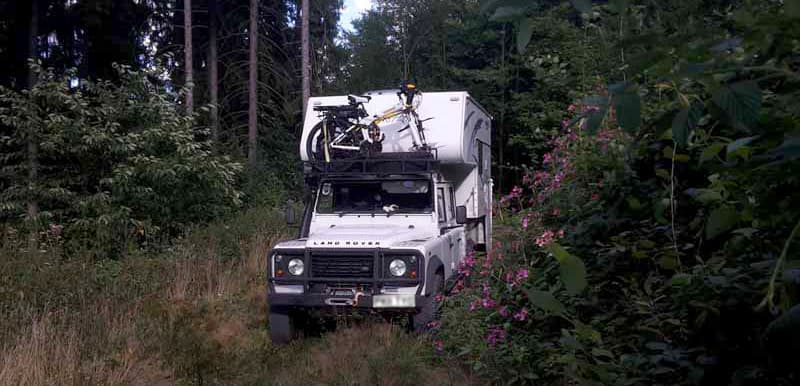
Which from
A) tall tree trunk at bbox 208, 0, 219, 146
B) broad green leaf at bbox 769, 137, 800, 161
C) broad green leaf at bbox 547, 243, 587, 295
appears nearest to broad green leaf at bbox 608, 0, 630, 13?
broad green leaf at bbox 769, 137, 800, 161

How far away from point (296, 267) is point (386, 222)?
5.08ft

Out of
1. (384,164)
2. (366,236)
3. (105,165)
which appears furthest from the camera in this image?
(105,165)

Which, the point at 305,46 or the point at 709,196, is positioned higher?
the point at 305,46

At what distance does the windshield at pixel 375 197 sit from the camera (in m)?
8.46

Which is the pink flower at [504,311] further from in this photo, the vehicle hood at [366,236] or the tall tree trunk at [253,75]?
the tall tree trunk at [253,75]

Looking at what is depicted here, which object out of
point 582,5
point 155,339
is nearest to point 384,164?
point 155,339

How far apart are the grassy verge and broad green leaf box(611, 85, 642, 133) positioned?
430 centimetres

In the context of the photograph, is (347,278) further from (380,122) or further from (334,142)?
(380,122)

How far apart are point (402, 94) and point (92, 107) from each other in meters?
7.61

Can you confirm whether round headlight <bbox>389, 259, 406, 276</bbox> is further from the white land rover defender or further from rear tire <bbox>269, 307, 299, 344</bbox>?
rear tire <bbox>269, 307, 299, 344</bbox>

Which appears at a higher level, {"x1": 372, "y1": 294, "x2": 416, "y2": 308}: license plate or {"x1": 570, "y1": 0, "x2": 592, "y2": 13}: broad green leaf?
{"x1": 570, "y1": 0, "x2": 592, "y2": 13}: broad green leaf

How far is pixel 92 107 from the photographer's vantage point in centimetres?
1320

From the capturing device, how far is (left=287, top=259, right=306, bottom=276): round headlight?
23.8ft

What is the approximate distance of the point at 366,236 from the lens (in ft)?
24.3
